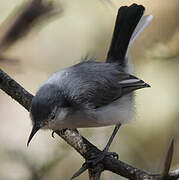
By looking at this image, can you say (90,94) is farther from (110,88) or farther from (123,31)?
(123,31)

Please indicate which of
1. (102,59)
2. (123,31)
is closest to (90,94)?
(123,31)

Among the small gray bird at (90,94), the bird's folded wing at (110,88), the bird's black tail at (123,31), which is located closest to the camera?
the small gray bird at (90,94)

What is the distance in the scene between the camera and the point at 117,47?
255 centimetres

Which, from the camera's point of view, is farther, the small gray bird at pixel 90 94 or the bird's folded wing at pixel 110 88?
the bird's folded wing at pixel 110 88

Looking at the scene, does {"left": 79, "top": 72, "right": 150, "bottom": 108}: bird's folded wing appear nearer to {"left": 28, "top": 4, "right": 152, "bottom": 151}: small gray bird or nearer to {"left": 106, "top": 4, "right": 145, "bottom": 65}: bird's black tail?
{"left": 28, "top": 4, "right": 152, "bottom": 151}: small gray bird

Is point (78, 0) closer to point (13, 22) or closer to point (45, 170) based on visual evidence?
point (45, 170)

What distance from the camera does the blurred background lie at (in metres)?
2.59

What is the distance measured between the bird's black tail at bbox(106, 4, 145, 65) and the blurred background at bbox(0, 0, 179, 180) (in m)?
0.23

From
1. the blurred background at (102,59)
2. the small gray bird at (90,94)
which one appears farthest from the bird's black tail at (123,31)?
the blurred background at (102,59)

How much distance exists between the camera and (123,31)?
8.52 ft

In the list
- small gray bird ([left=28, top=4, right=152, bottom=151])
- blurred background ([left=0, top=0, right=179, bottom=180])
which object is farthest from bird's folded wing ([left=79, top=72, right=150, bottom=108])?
blurred background ([left=0, top=0, right=179, bottom=180])

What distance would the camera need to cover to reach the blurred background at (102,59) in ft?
8.48

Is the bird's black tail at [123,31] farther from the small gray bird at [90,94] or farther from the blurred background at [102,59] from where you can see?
the blurred background at [102,59]

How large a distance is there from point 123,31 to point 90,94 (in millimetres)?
680
